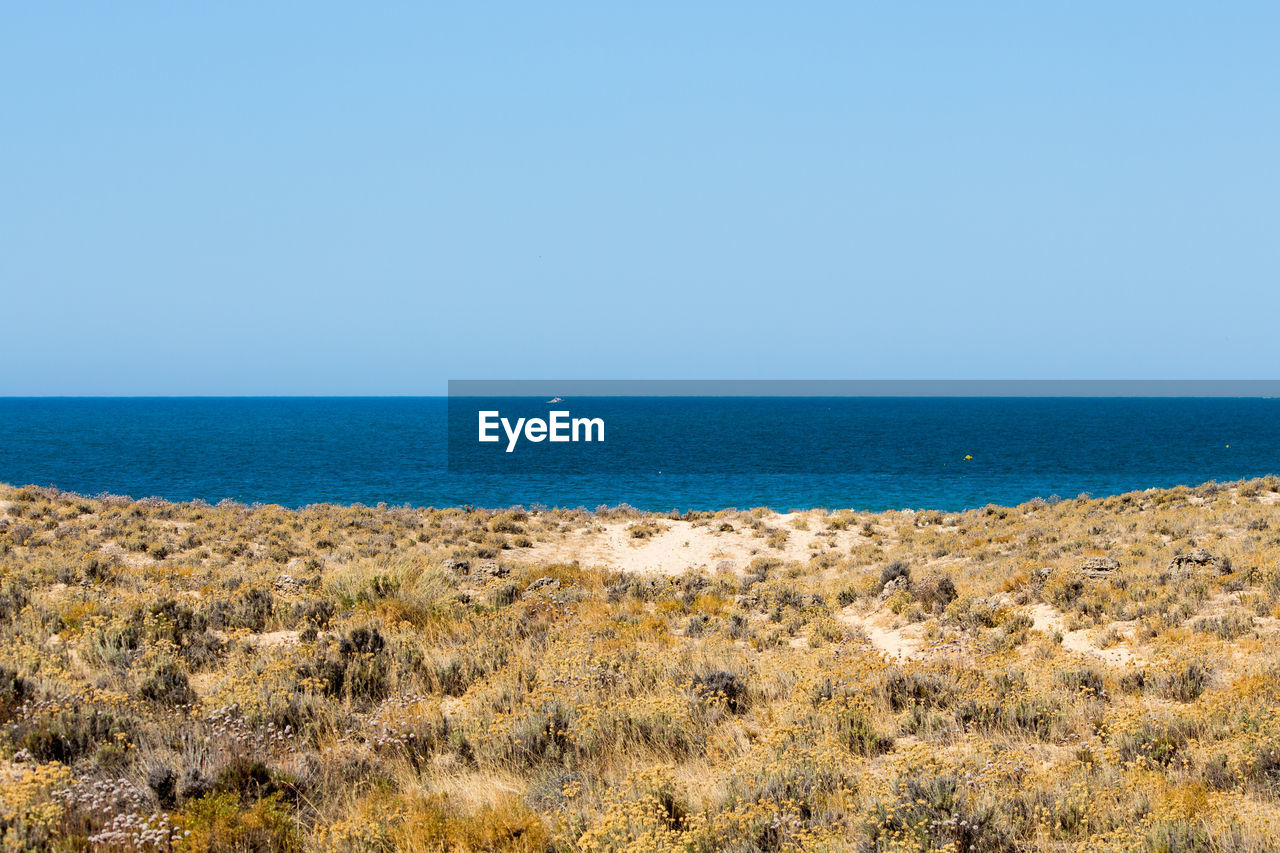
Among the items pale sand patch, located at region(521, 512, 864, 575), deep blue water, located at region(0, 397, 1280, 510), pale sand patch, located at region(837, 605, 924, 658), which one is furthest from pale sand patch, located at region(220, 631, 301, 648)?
deep blue water, located at region(0, 397, 1280, 510)

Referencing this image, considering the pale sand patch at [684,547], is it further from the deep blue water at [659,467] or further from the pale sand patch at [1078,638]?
the deep blue water at [659,467]

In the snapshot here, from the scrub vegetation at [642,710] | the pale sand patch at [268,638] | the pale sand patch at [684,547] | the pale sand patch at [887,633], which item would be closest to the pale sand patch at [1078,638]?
the scrub vegetation at [642,710]

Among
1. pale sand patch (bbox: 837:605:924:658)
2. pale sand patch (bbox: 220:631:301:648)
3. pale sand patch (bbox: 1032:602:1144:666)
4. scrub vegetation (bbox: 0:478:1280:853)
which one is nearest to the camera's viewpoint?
scrub vegetation (bbox: 0:478:1280:853)

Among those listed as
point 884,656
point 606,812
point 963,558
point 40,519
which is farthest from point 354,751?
point 40,519

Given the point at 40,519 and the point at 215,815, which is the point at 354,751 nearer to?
the point at 215,815

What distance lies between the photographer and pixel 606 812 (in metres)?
5.25

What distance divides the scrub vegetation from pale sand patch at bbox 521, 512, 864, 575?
25.7 ft

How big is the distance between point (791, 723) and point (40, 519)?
25.2 metres

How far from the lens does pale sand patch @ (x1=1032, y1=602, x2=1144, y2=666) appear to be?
9.43 metres

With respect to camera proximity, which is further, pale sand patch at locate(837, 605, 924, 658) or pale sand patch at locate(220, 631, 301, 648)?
pale sand patch at locate(837, 605, 924, 658)

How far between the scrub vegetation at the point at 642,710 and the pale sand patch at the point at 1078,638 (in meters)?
0.07

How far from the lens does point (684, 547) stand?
26047mm

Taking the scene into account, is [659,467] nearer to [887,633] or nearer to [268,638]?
[887,633]

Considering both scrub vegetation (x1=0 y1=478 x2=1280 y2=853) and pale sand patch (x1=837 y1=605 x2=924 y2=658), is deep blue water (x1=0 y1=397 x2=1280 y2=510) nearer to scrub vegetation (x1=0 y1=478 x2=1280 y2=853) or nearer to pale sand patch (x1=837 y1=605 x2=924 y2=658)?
pale sand patch (x1=837 y1=605 x2=924 y2=658)
